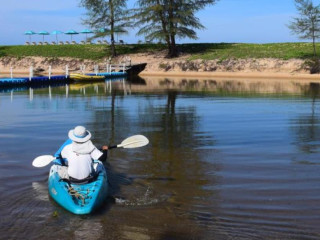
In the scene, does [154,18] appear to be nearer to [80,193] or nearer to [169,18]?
[169,18]

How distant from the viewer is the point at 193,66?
165 ft

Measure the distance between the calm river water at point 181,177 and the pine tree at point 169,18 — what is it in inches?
1380

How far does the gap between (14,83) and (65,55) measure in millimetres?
26786

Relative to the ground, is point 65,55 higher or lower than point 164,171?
higher

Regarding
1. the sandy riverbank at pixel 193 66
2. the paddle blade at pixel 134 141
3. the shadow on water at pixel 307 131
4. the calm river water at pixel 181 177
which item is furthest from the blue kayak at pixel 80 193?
the sandy riverbank at pixel 193 66

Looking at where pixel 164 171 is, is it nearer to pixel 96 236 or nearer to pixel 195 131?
pixel 96 236

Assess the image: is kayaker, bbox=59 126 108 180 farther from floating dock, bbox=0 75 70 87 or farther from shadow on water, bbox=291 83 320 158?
floating dock, bbox=0 75 70 87

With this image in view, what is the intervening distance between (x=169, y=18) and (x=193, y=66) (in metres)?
6.86

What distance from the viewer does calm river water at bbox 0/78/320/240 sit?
6.55m

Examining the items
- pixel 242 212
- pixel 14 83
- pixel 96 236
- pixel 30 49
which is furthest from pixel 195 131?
pixel 30 49

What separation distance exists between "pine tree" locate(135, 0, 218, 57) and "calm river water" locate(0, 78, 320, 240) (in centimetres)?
3504

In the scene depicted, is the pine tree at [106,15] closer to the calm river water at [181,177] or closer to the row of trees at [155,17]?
the row of trees at [155,17]

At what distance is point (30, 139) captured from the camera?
1284 centimetres

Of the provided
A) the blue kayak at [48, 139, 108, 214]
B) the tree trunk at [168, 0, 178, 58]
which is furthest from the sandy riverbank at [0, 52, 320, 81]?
the blue kayak at [48, 139, 108, 214]
